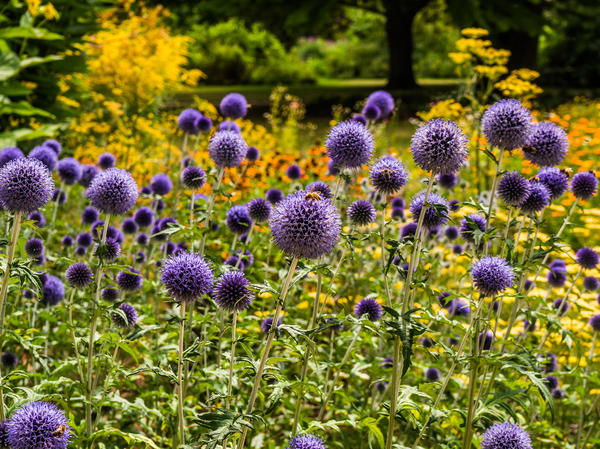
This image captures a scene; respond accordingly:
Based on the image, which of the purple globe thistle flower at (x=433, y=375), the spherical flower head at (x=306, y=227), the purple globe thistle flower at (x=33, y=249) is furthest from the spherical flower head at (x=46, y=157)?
the purple globe thistle flower at (x=433, y=375)

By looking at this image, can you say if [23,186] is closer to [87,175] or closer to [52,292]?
[52,292]

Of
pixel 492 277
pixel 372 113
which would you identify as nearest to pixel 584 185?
pixel 492 277

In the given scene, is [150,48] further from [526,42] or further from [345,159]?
[526,42]

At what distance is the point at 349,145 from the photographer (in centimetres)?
253

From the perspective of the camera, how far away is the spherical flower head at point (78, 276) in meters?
2.68

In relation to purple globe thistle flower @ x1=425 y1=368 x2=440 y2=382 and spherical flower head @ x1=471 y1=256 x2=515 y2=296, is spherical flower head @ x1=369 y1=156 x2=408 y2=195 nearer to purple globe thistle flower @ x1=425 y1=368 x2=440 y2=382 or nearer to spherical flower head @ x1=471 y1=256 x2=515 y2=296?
spherical flower head @ x1=471 y1=256 x2=515 y2=296

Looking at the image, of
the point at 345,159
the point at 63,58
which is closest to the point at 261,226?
the point at 345,159

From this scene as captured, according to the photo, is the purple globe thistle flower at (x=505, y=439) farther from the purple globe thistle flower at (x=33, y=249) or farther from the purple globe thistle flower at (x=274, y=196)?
the purple globe thistle flower at (x=33, y=249)

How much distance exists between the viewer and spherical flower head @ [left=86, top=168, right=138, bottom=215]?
247cm

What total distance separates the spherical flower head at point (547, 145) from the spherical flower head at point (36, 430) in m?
2.40

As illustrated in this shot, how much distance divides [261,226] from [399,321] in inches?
59.7

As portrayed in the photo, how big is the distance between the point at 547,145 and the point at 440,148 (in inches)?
39.2

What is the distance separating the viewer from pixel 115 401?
2.47m

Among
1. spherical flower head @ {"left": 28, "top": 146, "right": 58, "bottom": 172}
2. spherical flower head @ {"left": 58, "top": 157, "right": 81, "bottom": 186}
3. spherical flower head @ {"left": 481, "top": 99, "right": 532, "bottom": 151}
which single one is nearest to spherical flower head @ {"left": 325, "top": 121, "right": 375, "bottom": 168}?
spherical flower head @ {"left": 481, "top": 99, "right": 532, "bottom": 151}
